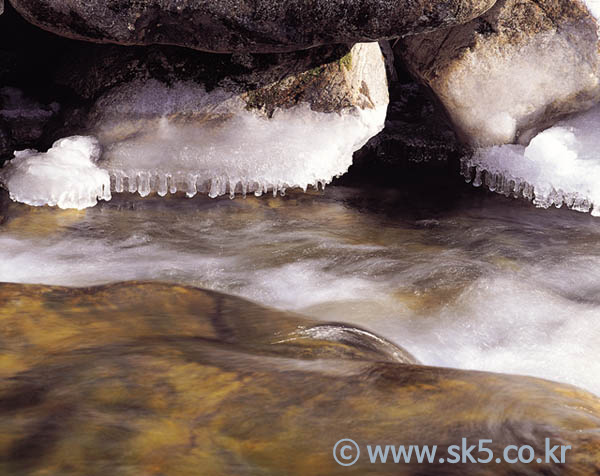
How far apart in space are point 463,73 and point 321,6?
5.21 ft

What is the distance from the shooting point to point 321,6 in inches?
173

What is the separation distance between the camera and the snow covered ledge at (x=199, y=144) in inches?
197

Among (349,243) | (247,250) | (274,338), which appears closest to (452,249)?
(349,243)

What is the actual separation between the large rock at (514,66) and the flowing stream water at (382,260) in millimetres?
783

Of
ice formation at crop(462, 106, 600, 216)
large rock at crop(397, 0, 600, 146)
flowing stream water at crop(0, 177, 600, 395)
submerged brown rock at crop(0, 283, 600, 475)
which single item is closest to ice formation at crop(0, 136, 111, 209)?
flowing stream water at crop(0, 177, 600, 395)

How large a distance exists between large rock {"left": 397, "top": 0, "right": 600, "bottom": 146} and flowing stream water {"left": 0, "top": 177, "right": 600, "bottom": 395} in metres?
0.78

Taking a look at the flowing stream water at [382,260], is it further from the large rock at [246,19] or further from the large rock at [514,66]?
the large rock at [246,19]

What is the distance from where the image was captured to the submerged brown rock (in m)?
1.61

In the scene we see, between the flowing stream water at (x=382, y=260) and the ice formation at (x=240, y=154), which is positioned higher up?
the ice formation at (x=240, y=154)

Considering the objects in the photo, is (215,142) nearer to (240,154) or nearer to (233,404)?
(240,154)

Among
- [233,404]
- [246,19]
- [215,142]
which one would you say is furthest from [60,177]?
[233,404]

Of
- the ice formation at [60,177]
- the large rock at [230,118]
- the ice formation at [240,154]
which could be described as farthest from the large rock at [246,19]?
the ice formation at [60,177]

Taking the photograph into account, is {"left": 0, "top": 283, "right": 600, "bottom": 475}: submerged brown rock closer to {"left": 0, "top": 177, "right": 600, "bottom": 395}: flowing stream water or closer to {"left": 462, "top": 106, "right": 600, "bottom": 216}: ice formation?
{"left": 0, "top": 177, "right": 600, "bottom": 395}: flowing stream water

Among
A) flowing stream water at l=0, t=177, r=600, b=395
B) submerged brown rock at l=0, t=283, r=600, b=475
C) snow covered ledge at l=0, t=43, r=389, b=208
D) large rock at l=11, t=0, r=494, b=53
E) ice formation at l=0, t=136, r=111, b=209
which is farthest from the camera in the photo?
snow covered ledge at l=0, t=43, r=389, b=208
